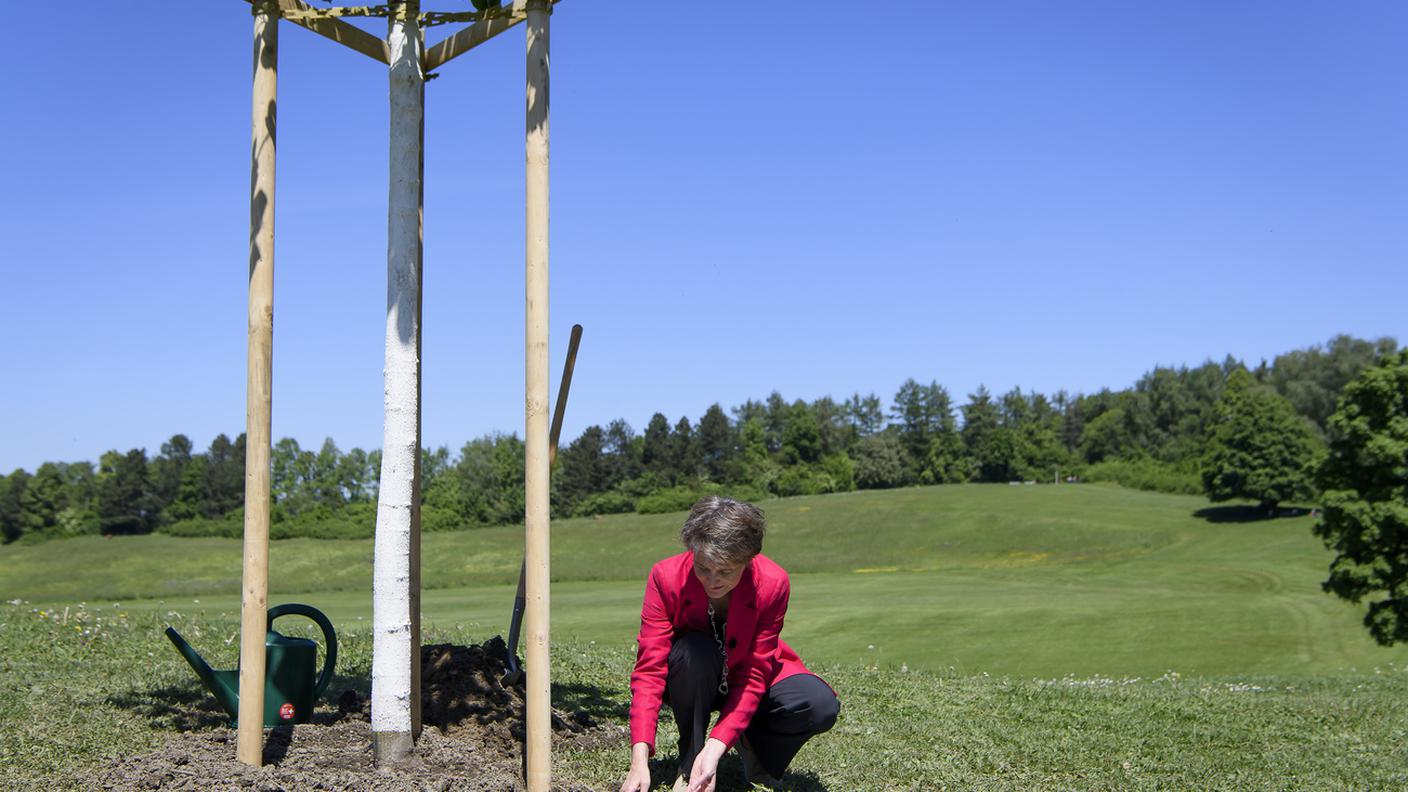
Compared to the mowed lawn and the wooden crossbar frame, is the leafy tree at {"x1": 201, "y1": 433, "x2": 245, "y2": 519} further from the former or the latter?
the wooden crossbar frame

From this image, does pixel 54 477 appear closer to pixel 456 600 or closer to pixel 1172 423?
pixel 456 600

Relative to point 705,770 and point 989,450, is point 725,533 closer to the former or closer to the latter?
point 705,770

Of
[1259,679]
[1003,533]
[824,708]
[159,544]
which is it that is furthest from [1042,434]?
[824,708]

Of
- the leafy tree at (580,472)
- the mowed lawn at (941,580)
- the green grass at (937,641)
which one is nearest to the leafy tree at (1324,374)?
the mowed lawn at (941,580)

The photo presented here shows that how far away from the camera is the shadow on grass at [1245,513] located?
5855 centimetres

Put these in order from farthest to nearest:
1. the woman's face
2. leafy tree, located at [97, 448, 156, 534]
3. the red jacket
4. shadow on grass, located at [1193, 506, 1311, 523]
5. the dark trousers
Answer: leafy tree, located at [97, 448, 156, 534], shadow on grass, located at [1193, 506, 1311, 523], the dark trousers, the red jacket, the woman's face

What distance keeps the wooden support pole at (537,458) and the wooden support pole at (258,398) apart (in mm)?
1029

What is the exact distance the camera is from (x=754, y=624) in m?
4.07

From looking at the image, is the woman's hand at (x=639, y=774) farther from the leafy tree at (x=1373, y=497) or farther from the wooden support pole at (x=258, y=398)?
the leafy tree at (x=1373, y=497)

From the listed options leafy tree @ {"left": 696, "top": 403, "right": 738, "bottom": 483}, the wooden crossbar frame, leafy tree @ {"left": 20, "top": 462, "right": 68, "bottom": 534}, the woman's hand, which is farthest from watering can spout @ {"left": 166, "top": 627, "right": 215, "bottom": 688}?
leafy tree @ {"left": 696, "top": 403, "right": 738, "bottom": 483}

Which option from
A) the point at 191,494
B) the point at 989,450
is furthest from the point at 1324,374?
the point at 191,494

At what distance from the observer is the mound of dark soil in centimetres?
397

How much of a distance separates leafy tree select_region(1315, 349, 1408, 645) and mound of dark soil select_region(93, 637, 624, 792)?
21114 millimetres

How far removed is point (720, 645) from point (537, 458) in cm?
100
